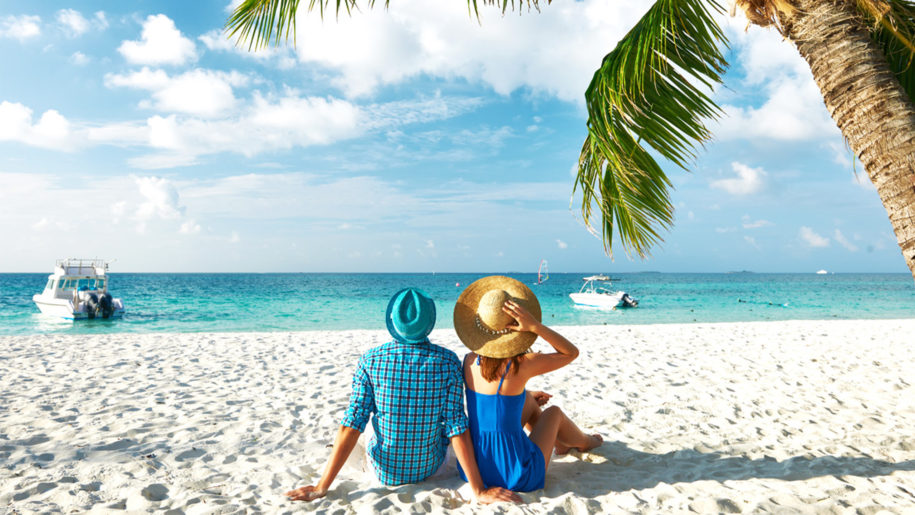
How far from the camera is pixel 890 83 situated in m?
2.31

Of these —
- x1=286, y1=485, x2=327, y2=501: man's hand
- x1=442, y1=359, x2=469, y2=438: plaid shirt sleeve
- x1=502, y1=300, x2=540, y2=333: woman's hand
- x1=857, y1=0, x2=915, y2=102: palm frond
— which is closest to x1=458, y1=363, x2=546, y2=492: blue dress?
x1=442, y1=359, x2=469, y2=438: plaid shirt sleeve

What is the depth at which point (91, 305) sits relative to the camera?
1853 centimetres

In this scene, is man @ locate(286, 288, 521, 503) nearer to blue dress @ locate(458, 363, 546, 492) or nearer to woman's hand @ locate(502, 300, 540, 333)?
blue dress @ locate(458, 363, 546, 492)

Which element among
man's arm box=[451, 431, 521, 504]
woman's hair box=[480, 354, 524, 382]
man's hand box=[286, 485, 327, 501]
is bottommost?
man's hand box=[286, 485, 327, 501]

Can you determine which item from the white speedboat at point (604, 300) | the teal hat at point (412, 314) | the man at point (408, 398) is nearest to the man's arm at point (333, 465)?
the man at point (408, 398)

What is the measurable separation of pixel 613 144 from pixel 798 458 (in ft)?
8.36

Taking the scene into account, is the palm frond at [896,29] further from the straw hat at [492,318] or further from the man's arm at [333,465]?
the man's arm at [333,465]

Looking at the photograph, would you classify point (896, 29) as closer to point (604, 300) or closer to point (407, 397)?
point (407, 397)

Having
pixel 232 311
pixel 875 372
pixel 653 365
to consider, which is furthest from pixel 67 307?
pixel 875 372

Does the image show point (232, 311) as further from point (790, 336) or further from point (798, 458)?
point (798, 458)

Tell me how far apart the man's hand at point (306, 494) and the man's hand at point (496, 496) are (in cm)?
88

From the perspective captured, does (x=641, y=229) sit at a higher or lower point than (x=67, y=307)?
higher

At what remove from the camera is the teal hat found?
2721mm

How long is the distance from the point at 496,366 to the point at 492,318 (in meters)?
0.30
